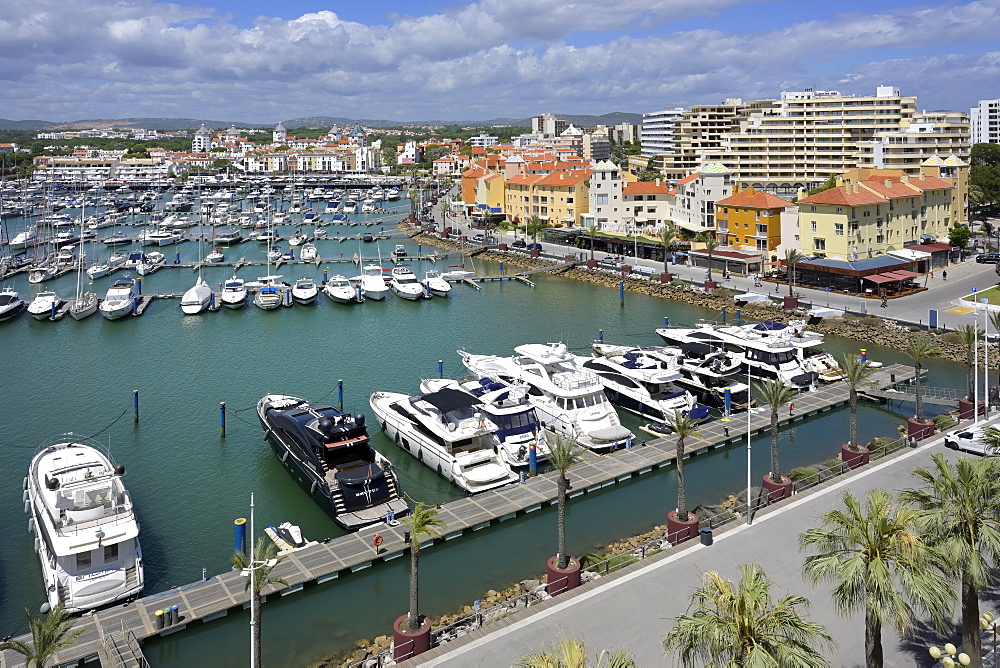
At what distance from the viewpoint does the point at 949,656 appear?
11.0m

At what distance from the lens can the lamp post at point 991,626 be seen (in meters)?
11.4

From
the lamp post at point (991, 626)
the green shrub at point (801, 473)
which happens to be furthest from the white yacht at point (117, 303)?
the lamp post at point (991, 626)

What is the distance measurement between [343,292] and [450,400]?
2692cm

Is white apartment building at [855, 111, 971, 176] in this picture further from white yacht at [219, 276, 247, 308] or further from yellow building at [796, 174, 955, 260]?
white yacht at [219, 276, 247, 308]

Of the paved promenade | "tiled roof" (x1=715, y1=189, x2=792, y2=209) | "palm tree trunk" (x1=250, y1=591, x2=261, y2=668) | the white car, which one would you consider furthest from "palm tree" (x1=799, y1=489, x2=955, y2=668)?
"tiled roof" (x1=715, y1=189, x2=792, y2=209)

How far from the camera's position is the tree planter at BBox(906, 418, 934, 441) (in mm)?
22266

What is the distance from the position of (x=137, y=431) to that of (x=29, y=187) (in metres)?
140

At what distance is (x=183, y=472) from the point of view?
76.7ft

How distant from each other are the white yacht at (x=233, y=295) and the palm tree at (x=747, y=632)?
41820 millimetres

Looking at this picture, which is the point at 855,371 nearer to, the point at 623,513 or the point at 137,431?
the point at 623,513

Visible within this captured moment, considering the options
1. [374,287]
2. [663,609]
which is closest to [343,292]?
[374,287]

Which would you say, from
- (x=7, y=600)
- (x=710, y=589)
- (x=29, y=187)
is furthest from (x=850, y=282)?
(x=29, y=187)

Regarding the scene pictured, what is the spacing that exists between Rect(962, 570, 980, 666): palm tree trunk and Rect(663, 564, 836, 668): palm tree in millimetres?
3086

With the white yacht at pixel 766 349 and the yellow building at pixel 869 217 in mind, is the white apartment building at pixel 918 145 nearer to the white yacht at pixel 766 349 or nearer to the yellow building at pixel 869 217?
the yellow building at pixel 869 217
